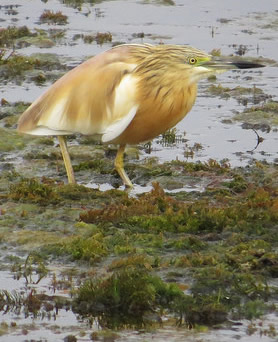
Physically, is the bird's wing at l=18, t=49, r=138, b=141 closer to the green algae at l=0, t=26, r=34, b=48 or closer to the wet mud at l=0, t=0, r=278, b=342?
the wet mud at l=0, t=0, r=278, b=342

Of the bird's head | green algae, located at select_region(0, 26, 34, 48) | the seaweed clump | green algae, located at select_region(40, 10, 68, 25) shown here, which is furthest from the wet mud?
green algae, located at select_region(40, 10, 68, 25)

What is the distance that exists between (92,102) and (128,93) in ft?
1.22

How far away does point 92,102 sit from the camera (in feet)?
33.6

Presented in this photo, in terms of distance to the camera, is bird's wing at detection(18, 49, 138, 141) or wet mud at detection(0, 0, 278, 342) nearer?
wet mud at detection(0, 0, 278, 342)

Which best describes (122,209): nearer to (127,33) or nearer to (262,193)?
(262,193)

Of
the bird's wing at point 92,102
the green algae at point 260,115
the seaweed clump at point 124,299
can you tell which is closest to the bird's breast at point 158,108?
the bird's wing at point 92,102

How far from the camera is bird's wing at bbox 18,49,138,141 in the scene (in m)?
10.1

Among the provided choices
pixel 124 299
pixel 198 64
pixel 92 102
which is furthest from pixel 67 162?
pixel 124 299

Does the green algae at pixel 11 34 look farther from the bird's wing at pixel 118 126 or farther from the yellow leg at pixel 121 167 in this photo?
the bird's wing at pixel 118 126

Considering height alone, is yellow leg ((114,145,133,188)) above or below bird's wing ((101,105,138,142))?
below

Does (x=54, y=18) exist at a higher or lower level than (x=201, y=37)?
higher

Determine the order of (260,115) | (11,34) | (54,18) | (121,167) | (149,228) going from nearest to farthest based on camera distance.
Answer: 1. (149,228)
2. (121,167)
3. (260,115)
4. (11,34)
5. (54,18)

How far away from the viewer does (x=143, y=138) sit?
34.2 ft

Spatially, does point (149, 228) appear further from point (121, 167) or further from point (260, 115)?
point (260, 115)
